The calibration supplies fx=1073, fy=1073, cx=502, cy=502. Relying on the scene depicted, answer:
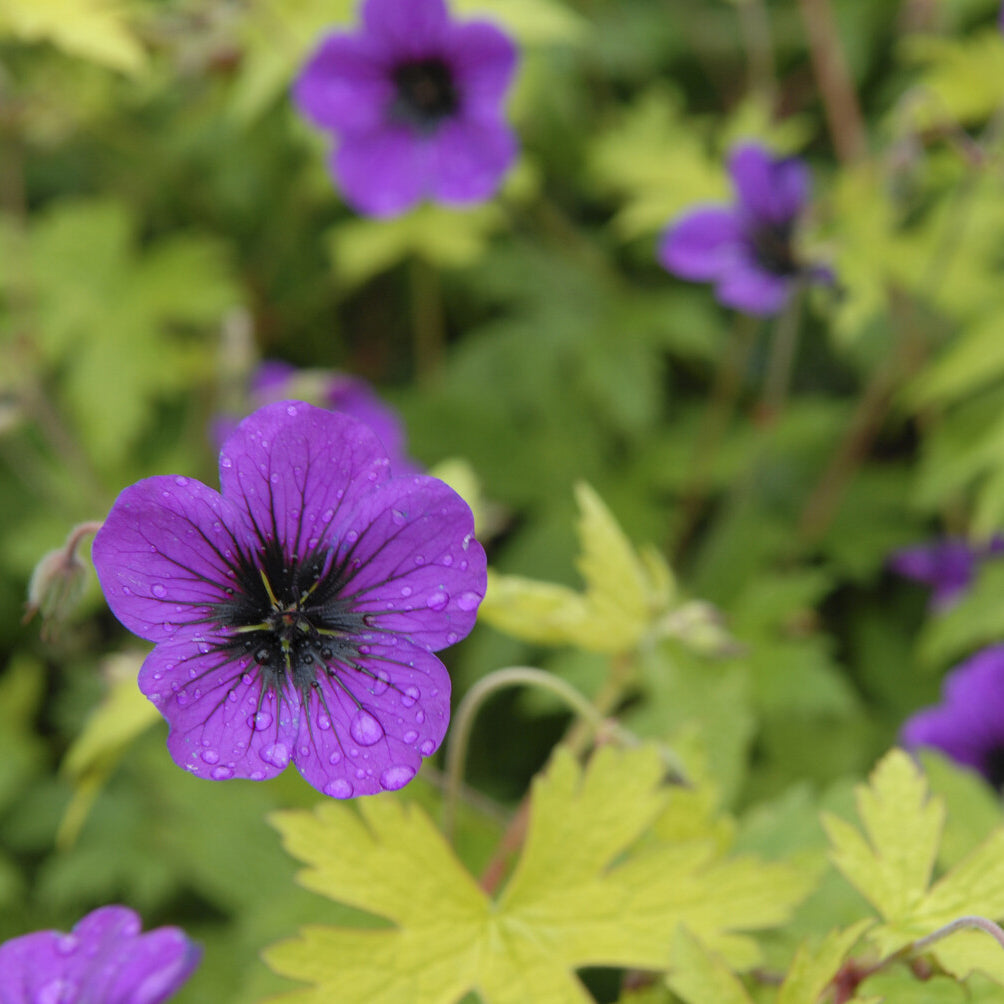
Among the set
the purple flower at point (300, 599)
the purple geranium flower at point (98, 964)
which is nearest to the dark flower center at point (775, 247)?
the purple flower at point (300, 599)

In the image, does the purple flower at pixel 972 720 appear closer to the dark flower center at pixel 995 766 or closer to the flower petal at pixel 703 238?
the dark flower center at pixel 995 766

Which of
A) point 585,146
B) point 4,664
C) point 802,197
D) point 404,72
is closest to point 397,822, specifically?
point 802,197

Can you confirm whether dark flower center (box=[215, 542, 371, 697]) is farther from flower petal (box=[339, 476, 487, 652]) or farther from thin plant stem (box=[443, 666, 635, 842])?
thin plant stem (box=[443, 666, 635, 842])

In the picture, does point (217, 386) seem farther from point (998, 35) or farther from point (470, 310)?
point (998, 35)

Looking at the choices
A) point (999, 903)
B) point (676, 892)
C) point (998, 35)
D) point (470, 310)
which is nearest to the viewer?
point (999, 903)

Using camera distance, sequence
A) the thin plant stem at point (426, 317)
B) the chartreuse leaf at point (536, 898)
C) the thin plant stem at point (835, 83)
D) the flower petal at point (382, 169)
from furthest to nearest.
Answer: the thin plant stem at point (426, 317)
the thin plant stem at point (835, 83)
the flower petal at point (382, 169)
the chartreuse leaf at point (536, 898)

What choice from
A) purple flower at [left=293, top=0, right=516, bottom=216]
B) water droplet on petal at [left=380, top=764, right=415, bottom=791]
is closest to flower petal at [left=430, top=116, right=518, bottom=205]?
purple flower at [left=293, top=0, right=516, bottom=216]

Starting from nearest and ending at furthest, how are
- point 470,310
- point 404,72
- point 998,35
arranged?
point 404,72
point 998,35
point 470,310

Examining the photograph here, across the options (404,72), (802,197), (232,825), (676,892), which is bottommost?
(676,892)
